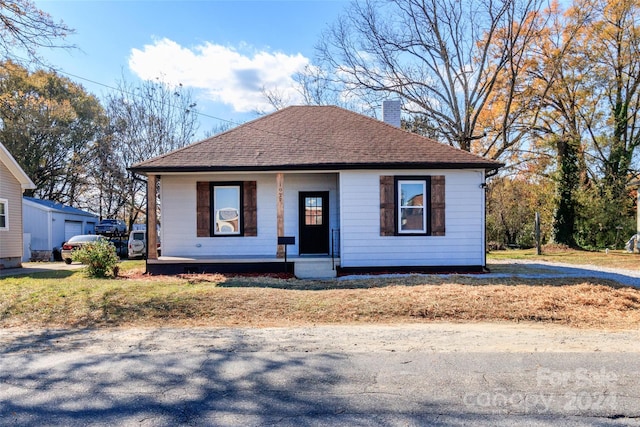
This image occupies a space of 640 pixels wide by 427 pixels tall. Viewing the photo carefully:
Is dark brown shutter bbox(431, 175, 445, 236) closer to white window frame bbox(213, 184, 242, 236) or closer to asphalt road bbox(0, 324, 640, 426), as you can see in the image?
white window frame bbox(213, 184, 242, 236)

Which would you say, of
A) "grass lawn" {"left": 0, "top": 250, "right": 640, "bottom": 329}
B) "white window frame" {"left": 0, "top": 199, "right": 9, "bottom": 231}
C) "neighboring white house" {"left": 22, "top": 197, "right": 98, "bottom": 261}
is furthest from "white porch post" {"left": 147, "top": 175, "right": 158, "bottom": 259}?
"neighboring white house" {"left": 22, "top": 197, "right": 98, "bottom": 261}

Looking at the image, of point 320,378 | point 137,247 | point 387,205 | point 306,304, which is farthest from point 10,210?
point 320,378

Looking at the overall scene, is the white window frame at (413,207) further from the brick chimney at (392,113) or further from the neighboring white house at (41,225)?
the neighboring white house at (41,225)

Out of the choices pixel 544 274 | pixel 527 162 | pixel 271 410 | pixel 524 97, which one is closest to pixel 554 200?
pixel 527 162

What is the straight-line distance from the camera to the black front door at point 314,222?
43.2ft

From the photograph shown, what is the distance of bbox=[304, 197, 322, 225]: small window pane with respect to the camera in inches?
519

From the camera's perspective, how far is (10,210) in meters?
16.7

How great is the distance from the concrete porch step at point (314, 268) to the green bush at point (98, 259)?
477 cm

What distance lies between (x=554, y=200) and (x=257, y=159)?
59.8ft

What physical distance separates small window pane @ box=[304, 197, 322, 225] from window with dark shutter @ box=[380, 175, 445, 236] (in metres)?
2.09

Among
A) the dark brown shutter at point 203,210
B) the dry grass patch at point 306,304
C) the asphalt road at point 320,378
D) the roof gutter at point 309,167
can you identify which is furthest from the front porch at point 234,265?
the asphalt road at point 320,378

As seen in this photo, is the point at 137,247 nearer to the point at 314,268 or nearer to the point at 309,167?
the point at 314,268

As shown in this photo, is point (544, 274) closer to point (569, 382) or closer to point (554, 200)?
point (569, 382)

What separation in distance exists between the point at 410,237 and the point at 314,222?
2909 mm
